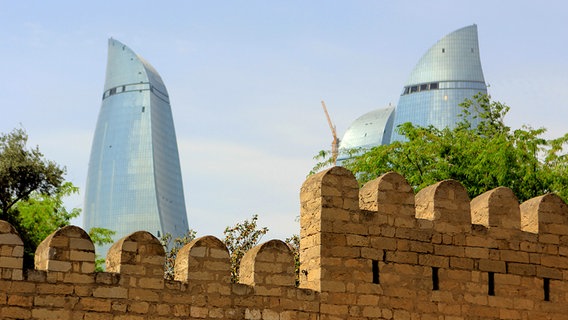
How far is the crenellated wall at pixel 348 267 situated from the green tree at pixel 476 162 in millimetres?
12230

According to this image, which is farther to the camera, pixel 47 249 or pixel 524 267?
pixel 524 267

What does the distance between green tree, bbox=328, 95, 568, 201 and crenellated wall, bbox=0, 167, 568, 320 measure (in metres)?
12.2

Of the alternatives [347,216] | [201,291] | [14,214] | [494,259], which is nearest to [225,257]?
[201,291]

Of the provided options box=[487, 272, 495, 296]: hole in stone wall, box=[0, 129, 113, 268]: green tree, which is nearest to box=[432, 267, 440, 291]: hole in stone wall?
box=[487, 272, 495, 296]: hole in stone wall

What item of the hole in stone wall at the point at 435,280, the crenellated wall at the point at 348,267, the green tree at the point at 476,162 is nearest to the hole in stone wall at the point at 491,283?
the crenellated wall at the point at 348,267

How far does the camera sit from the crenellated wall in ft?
43.9

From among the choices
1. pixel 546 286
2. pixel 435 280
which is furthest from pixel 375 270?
pixel 546 286

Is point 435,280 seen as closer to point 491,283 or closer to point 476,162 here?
point 491,283

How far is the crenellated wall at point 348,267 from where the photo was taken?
1339cm

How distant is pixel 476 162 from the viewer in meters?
29.6

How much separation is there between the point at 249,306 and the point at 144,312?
4.17ft

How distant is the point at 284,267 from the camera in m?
14.5

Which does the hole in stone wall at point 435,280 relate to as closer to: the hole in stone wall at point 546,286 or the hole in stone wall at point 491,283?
the hole in stone wall at point 491,283

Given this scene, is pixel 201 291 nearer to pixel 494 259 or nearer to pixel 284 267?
pixel 284 267
